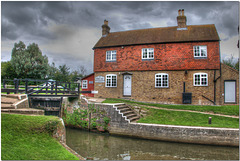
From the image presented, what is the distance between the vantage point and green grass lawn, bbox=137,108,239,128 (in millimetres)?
13664

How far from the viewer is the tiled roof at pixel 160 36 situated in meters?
20.0

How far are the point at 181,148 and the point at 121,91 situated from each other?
1108 centimetres

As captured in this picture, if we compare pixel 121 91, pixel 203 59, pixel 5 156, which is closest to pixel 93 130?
pixel 121 91

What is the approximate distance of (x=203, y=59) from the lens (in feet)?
63.7

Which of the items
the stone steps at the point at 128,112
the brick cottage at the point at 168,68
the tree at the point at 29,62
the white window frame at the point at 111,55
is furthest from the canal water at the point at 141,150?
the tree at the point at 29,62

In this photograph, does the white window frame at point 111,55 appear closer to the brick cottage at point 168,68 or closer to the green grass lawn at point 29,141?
the brick cottage at point 168,68

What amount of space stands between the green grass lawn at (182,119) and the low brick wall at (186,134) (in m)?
0.86

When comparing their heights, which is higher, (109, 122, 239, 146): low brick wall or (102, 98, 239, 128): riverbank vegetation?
(102, 98, 239, 128): riverbank vegetation

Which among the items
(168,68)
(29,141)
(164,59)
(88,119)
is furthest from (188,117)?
(29,141)

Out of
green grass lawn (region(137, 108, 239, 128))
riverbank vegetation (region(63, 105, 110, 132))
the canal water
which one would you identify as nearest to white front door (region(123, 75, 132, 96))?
green grass lawn (region(137, 108, 239, 128))

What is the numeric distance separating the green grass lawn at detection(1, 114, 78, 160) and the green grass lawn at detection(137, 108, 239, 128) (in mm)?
8464

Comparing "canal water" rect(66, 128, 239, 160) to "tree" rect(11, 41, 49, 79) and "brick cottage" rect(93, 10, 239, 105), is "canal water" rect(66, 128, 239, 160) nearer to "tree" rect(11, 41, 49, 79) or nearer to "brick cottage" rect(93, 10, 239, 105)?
"brick cottage" rect(93, 10, 239, 105)

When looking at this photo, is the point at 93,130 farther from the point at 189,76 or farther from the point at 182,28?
the point at 182,28

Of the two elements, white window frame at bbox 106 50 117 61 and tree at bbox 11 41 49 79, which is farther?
tree at bbox 11 41 49 79
